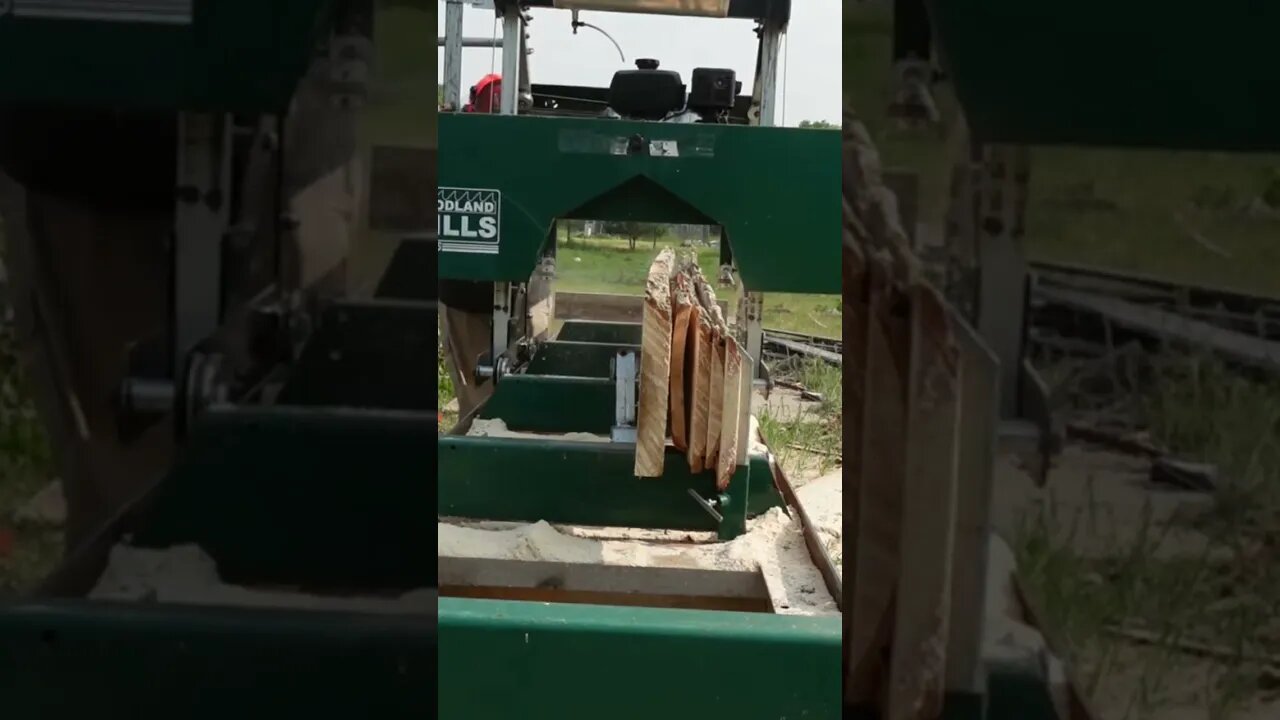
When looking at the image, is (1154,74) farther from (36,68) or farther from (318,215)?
(36,68)

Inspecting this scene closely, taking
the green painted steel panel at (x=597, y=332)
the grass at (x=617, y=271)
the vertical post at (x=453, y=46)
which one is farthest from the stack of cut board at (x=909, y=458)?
the grass at (x=617, y=271)

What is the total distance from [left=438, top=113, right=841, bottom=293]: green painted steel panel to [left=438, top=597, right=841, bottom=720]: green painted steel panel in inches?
45.9

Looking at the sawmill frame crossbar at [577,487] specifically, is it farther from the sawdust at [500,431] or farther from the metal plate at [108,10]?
the metal plate at [108,10]

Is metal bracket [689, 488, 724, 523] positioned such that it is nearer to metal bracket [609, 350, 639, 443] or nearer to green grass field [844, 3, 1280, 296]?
metal bracket [609, 350, 639, 443]

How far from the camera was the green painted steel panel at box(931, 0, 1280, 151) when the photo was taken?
1.91ft

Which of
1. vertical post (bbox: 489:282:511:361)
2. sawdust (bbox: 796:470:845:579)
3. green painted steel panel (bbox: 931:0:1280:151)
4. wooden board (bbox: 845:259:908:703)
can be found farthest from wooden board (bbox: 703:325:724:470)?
green painted steel panel (bbox: 931:0:1280:151)

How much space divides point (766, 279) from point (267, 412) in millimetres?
1601

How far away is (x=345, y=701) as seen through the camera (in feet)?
2.35

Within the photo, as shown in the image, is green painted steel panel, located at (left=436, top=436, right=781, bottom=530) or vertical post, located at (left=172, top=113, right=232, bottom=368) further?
green painted steel panel, located at (left=436, top=436, right=781, bottom=530)

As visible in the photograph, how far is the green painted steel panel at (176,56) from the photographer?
611 millimetres

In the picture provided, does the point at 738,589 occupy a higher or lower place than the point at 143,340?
lower

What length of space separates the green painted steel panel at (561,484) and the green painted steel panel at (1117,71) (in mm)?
1844

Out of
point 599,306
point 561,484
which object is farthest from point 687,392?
point 599,306

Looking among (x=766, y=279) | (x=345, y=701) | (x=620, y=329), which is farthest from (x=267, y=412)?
(x=620, y=329)
